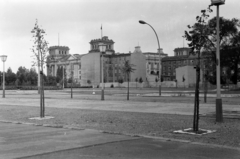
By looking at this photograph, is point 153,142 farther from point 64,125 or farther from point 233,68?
point 233,68

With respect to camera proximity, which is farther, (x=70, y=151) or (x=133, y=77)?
(x=133, y=77)

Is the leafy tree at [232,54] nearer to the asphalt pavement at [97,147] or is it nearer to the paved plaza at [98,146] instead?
the paved plaza at [98,146]

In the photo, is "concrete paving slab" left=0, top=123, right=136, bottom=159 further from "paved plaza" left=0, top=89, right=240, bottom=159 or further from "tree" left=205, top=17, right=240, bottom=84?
"tree" left=205, top=17, right=240, bottom=84

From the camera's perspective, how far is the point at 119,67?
16038 centimetres

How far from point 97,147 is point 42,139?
220cm

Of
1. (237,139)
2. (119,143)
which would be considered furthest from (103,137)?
(237,139)

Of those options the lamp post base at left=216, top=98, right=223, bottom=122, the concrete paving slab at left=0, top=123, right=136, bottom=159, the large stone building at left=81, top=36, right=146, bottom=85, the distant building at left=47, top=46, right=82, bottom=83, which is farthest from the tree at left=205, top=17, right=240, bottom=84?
the distant building at left=47, top=46, right=82, bottom=83

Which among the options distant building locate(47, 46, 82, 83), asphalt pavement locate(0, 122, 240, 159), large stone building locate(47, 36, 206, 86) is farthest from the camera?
distant building locate(47, 46, 82, 83)

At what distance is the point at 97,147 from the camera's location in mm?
8750

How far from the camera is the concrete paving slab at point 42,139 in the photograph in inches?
331

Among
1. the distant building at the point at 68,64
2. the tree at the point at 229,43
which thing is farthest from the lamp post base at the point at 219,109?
the distant building at the point at 68,64

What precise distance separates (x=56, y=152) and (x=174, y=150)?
9.52ft

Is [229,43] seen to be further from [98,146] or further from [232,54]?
[98,146]

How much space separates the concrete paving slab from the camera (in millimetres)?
8398
